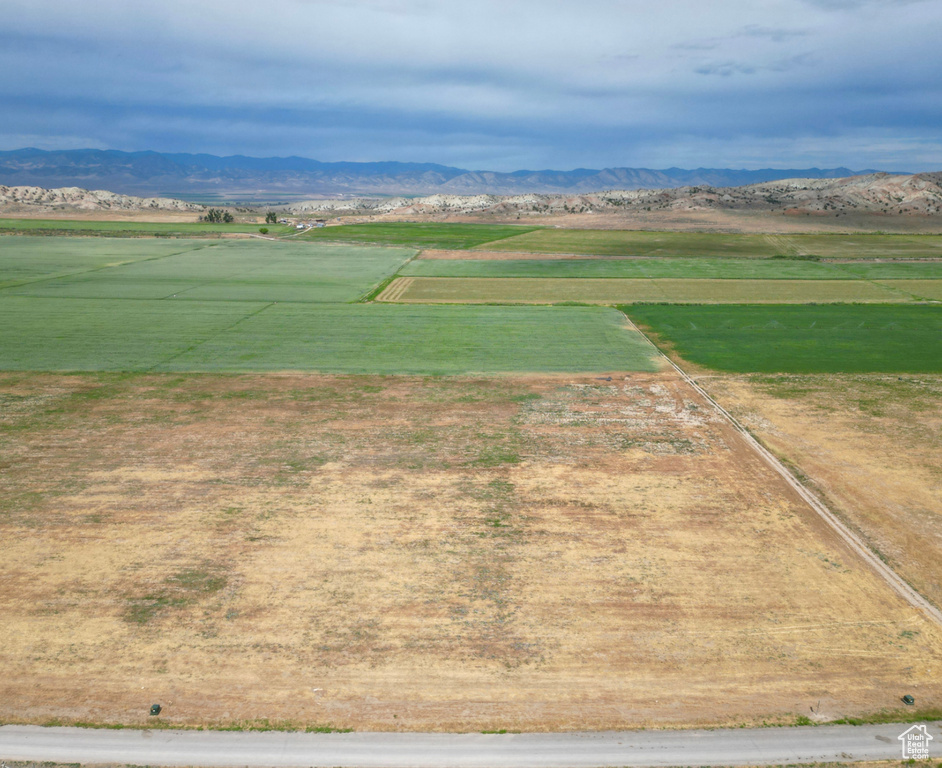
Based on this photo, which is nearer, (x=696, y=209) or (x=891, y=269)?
(x=891, y=269)

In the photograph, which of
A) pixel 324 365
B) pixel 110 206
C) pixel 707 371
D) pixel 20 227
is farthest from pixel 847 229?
pixel 110 206

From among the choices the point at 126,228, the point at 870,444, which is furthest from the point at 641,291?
the point at 126,228

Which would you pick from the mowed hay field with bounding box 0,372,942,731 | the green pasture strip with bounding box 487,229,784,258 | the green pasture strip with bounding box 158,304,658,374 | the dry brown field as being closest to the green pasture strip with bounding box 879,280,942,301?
the green pasture strip with bounding box 487,229,784,258

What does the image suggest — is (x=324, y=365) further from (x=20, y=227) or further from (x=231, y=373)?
(x=20, y=227)

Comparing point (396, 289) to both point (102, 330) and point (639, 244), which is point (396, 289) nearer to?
point (102, 330)

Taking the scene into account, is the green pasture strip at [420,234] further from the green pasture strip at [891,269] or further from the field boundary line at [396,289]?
the green pasture strip at [891,269]

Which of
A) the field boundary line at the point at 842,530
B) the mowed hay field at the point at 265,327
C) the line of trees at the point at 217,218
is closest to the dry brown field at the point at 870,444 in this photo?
the field boundary line at the point at 842,530
